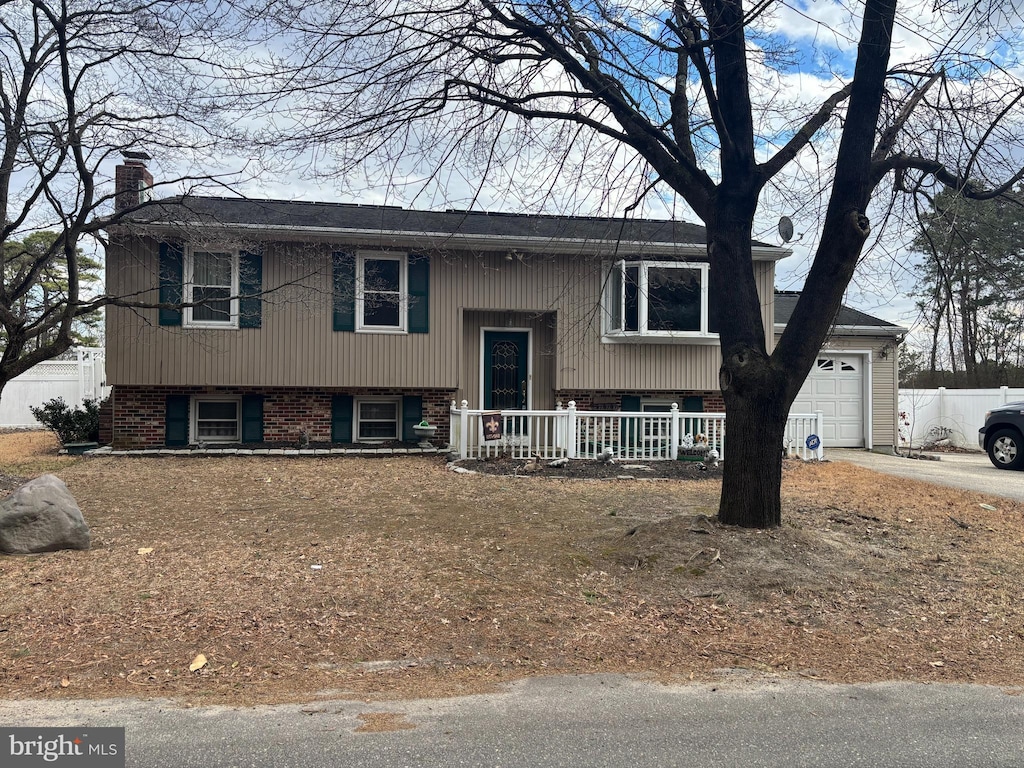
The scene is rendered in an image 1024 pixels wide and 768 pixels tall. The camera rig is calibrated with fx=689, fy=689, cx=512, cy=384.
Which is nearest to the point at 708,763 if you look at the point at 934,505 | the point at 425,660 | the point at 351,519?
the point at 425,660

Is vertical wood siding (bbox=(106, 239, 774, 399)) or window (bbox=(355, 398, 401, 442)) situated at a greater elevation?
vertical wood siding (bbox=(106, 239, 774, 399))

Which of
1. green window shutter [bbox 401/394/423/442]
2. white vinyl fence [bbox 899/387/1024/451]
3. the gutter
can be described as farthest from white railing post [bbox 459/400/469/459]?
white vinyl fence [bbox 899/387/1024/451]

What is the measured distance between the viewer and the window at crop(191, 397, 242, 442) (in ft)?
42.0

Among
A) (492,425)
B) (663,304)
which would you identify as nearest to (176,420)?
(492,425)

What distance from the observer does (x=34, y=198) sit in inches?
377

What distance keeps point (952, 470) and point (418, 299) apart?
32.4 ft

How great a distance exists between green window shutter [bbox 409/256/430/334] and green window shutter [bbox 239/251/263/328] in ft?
8.84

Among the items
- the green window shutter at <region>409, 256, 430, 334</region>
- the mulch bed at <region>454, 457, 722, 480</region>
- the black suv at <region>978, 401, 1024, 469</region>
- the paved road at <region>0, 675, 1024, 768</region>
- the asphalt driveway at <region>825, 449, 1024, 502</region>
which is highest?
the green window shutter at <region>409, 256, 430, 334</region>

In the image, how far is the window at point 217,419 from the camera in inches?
504

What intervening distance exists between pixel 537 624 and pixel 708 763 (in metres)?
1.63

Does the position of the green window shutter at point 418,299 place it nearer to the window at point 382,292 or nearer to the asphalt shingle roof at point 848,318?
the window at point 382,292

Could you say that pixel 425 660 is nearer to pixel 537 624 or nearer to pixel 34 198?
pixel 537 624

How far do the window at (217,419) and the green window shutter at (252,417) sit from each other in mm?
156

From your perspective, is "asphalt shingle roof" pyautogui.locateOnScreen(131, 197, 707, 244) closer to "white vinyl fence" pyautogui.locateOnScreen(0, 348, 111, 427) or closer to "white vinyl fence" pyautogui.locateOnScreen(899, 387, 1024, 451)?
"white vinyl fence" pyautogui.locateOnScreen(899, 387, 1024, 451)
